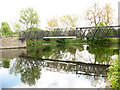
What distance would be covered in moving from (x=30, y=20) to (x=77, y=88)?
120 feet

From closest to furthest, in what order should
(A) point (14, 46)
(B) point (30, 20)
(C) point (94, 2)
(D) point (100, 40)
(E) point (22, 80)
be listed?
1. (E) point (22, 80)
2. (A) point (14, 46)
3. (C) point (94, 2)
4. (D) point (100, 40)
5. (B) point (30, 20)

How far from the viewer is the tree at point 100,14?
32.6 metres

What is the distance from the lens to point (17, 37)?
30.8m

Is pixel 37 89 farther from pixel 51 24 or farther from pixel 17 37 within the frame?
pixel 51 24

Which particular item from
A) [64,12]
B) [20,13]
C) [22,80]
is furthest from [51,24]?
[22,80]

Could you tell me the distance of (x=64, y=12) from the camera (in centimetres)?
4834

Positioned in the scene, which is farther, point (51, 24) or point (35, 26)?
point (51, 24)

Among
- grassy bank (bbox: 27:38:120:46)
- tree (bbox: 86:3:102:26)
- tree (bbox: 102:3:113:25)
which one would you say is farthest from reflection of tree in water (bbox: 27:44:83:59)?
tree (bbox: 102:3:113:25)

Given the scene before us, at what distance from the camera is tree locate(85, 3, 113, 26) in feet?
107

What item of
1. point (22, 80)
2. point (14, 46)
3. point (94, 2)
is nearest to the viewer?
point (22, 80)

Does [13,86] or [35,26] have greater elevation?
[35,26]

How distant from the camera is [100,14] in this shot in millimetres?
32812

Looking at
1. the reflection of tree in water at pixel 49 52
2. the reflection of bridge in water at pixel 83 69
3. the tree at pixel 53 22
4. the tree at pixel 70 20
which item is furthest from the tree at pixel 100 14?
the reflection of bridge in water at pixel 83 69

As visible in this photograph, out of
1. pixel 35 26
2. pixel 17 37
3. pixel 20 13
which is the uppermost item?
pixel 20 13
